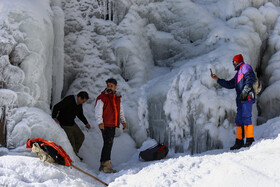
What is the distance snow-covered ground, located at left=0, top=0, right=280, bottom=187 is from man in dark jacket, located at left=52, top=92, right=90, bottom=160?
0.24 m

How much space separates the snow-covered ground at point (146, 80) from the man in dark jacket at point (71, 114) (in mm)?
241

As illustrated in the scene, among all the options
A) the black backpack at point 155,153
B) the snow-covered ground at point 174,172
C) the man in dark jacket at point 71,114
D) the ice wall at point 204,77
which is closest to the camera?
the snow-covered ground at point 174,172

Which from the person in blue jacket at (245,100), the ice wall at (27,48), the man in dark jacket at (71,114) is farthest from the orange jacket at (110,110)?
the person in blue jacket at (245,100)

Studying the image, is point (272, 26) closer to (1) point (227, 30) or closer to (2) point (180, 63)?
(1) point (227, 30)

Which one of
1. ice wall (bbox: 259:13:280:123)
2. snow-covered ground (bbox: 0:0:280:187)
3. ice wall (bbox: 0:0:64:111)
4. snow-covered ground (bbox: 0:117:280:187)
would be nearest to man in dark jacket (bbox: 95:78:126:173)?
snow-covered ground (bbox: 0:0:280:187)

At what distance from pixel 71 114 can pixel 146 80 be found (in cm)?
215

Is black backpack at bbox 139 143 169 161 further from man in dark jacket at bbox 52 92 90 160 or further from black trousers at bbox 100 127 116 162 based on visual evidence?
man in dark jacket at bbox 52 92 90 160

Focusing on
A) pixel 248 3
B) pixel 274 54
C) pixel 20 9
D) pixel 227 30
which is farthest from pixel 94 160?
pixel 248 3

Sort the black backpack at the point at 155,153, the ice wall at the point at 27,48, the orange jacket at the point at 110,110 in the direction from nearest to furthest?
1. the ice wall at the point at 27,48
2. the orange jacket at the point at 110,110
3. the black backpack at the point at 155,153

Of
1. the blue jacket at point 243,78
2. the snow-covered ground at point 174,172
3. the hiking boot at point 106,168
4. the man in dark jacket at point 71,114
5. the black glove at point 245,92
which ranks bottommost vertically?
the hiking boot at point 106,168

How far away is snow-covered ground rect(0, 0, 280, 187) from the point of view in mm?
2973

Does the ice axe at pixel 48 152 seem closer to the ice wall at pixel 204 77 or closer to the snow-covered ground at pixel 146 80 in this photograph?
the snow-covered ground at pixel 146 80

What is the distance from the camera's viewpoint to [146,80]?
19.7 ft

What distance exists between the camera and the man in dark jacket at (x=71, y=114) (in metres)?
4.21
